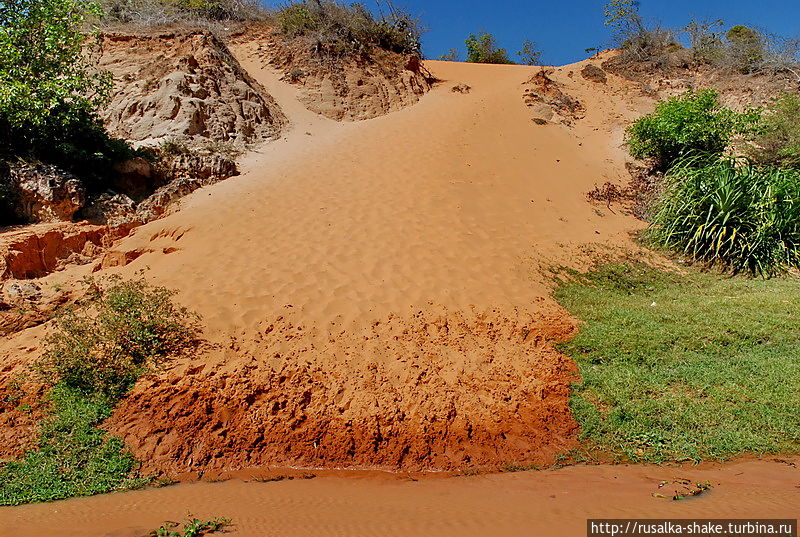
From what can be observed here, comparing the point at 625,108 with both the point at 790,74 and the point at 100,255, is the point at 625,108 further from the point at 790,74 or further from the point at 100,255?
the point at 100,255

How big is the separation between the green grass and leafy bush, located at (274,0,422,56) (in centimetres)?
1246

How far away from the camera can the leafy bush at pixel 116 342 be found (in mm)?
4262

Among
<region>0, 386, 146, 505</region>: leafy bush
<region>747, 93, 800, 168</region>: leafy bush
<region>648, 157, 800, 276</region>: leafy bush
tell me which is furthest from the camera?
<region>747, 93, 800, 168</region>: leafy bush

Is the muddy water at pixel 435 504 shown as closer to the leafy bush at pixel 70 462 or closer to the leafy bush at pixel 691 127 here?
the leafy bush at pixel 70 462

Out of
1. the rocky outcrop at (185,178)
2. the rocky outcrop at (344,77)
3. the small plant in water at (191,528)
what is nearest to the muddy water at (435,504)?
the small plant in water at (191,528)

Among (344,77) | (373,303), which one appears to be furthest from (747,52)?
(373,303)

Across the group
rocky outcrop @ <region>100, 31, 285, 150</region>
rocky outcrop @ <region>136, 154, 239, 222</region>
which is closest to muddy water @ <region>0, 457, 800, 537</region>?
rocky outcrop @ <region>136, 154, 239, 222</region>

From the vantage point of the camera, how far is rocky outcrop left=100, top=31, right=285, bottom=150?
1095cm

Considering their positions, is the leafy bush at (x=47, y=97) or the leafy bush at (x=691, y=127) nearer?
the leafy bush at (x=47, y=97)

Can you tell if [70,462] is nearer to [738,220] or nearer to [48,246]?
[48,246]

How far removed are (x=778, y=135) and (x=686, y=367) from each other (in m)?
9.16

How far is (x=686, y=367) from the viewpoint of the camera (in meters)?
4.84

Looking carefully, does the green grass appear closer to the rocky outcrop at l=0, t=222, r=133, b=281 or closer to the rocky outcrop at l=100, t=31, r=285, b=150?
the rocky outcrop at l=0, t=222, r=133, b=281

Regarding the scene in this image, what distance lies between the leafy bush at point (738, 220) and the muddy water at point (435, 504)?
17.2 ft
